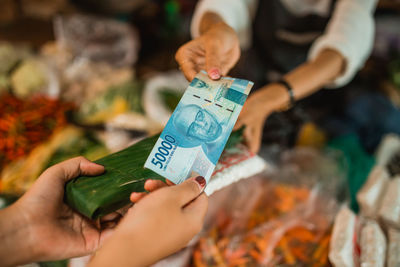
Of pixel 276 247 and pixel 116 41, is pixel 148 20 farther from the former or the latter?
pixel 276 247

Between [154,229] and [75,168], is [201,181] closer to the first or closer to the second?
[154,229]

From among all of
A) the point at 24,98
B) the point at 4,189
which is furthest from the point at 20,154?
the point at 24,98

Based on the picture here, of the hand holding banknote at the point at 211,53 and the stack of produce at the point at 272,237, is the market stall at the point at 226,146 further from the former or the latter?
the hand holding banknote at the point at 211,53

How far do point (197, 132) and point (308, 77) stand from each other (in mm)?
755

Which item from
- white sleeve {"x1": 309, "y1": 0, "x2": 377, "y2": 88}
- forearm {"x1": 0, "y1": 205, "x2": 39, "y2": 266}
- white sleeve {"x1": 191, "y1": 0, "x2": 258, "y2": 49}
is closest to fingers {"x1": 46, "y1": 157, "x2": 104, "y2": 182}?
forearm {"x1": 0, "y1": 205, "x2": 39, "y2": 266}

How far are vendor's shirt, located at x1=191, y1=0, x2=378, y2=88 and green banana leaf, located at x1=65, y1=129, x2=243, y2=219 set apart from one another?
33.6 inches

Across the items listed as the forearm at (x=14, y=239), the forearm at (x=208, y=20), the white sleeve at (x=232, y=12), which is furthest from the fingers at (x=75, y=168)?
the white sleeve at (x=232, y=12)

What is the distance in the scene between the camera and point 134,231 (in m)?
0.55

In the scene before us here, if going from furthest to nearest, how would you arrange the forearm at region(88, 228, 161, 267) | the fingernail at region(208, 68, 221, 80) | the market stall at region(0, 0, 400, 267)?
the market stall at region(0, 0, 400, 267)
the fingernail at region(208, 68, 221, 80)
the forearm at region(88, 228, 161, 267)

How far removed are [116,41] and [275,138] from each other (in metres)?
1.53

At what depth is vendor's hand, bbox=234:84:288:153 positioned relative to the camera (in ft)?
3.54

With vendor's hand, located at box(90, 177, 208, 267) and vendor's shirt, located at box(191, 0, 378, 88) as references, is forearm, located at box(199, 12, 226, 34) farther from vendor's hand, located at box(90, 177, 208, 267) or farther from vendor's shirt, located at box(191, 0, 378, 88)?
vendor's hand, located at box(90, 177, 208, 267)

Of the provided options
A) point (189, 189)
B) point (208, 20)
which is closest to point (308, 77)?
point (208, 20)

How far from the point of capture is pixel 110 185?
2.26 ft
